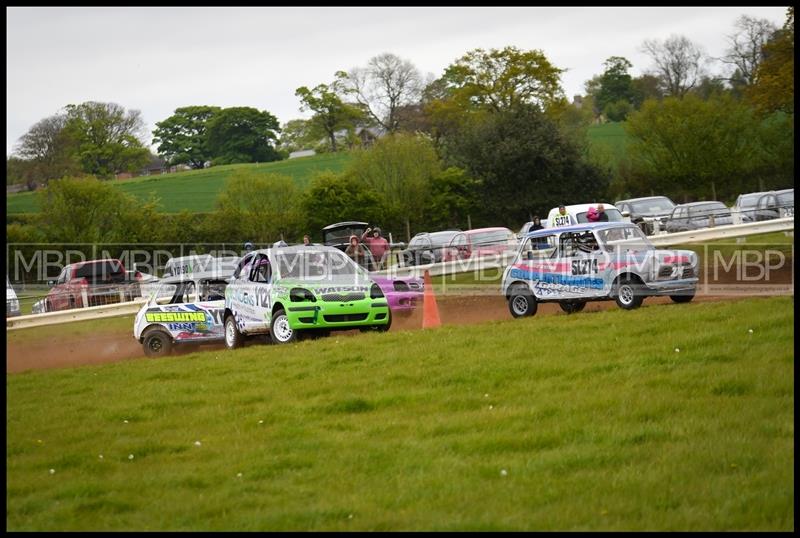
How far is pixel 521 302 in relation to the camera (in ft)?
61.7

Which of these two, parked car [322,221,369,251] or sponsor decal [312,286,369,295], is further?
parked car [322,221,369,251]

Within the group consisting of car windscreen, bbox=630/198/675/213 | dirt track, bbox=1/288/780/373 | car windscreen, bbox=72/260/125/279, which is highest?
car windscreen, bbox=630/198/675/213

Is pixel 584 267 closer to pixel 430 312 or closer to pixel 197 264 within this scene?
pixel 430 312

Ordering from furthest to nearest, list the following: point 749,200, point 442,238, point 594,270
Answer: point 749,200, point 442,238, point 594,270

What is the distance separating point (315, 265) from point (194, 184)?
66399mm

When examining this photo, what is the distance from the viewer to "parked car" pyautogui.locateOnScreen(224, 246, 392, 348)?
1691cm

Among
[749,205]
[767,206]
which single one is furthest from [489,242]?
[749,205]

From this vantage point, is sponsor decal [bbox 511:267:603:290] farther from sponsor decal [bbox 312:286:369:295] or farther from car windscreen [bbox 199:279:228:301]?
car windscreen [bbox 199:279:228:301]

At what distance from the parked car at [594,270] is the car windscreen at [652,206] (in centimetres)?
1947

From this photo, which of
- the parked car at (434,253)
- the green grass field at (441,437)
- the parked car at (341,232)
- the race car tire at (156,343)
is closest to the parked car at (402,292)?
the race car tire at (156,343)

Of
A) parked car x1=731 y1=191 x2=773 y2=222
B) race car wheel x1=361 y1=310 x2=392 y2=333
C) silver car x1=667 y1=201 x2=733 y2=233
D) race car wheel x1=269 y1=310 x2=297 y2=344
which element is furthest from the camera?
parked car x1=731 y1=191 x2=773 y2=222

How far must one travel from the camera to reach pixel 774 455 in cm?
730

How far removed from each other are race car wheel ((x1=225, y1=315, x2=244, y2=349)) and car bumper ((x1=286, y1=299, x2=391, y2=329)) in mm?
1601

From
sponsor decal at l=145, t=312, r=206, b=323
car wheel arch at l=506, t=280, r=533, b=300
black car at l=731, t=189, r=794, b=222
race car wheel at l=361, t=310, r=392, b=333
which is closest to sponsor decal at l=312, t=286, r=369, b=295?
race car wheel at l=361, t=310, r=392, b=333
